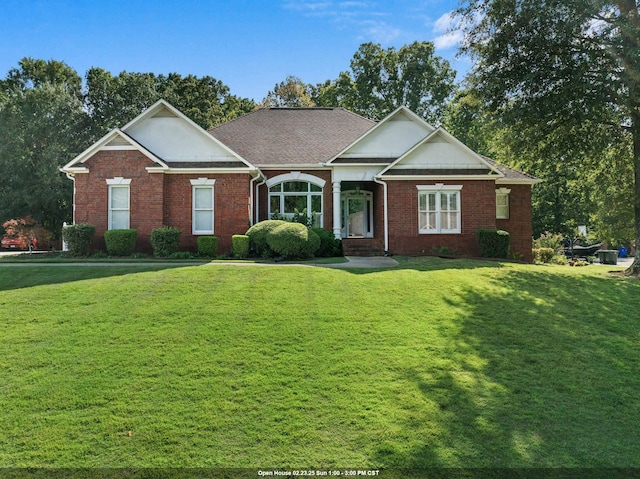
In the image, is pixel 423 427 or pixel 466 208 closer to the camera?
pixel 423 427

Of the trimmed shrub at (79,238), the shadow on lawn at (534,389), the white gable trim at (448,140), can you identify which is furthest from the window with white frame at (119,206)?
the shadow on lawn at (534,389)

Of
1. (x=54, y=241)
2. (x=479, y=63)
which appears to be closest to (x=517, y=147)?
(x=479, y=63)

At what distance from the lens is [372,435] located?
4.39 metres

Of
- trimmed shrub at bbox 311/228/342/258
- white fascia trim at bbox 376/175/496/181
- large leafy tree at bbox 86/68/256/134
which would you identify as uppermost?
large leafy tree at bbox 86/68/256/134

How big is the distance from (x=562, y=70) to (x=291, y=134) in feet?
44.1

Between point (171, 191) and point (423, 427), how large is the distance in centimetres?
1581

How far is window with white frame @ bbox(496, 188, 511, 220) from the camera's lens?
70.4 ft

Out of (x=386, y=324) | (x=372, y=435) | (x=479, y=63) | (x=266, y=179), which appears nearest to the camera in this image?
(x=372, y=435)

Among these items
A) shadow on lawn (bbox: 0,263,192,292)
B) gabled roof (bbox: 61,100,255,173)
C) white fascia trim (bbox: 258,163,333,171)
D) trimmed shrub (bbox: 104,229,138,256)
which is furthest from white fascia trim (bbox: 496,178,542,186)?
trimmed shrub (bbox: 104,229,138,256)

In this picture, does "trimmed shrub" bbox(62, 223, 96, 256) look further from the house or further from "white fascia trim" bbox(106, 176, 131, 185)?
"white fascia trim" bbox(106, 176, 131, 185)

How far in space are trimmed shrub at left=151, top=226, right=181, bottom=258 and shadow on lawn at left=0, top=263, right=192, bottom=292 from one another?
4049 mm

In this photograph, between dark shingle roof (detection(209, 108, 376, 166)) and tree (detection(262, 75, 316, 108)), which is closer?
dark shingle roof (detection(209, 108, 376, 166))

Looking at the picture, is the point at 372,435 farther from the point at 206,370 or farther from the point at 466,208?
the point at 466,208

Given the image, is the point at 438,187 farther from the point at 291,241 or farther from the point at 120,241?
the point at 120,241
